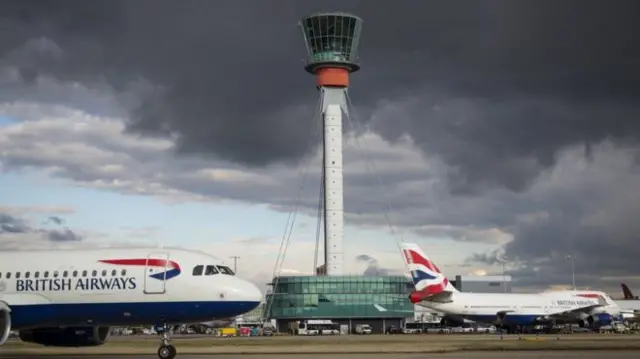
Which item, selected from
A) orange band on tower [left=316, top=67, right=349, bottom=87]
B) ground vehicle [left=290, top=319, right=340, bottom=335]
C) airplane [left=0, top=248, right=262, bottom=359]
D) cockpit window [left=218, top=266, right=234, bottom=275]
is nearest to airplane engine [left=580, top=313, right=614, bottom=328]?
ground vehicle [left=290, top=319, right=340, bottom=335]

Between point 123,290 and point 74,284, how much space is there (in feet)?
8.11

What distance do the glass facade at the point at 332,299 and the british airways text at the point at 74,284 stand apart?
110 metres

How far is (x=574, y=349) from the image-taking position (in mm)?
47906

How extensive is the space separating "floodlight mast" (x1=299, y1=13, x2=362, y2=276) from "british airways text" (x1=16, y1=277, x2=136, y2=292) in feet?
359

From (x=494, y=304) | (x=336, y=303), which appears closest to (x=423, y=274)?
(x=494, y=304)

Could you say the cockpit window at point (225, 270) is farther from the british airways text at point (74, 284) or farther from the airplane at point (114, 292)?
the british airways text at point (74, 284)

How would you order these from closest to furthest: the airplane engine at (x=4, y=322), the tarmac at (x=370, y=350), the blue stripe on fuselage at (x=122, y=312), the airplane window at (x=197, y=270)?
the airplane engine at (x=4, y=322), the blue stripe on fuselage at (x=122, y=312), the airplane window at (x=197, y=270), the tarmac at (x=370, y=350)

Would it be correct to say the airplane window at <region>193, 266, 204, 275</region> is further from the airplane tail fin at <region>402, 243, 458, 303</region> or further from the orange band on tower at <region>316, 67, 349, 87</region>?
the orange band on tower at <region>316, 67, 349, 87</region>

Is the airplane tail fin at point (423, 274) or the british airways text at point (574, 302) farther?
the british airways text at point (574, 302)

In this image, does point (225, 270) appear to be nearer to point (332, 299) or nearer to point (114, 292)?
point (114, 292)

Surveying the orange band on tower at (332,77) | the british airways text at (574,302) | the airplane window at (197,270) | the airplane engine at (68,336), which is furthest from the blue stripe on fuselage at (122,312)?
the orange band on tower at (332,77)

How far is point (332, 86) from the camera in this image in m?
149

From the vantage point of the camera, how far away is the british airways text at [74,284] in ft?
118

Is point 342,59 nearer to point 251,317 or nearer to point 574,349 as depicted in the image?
point 251,317
